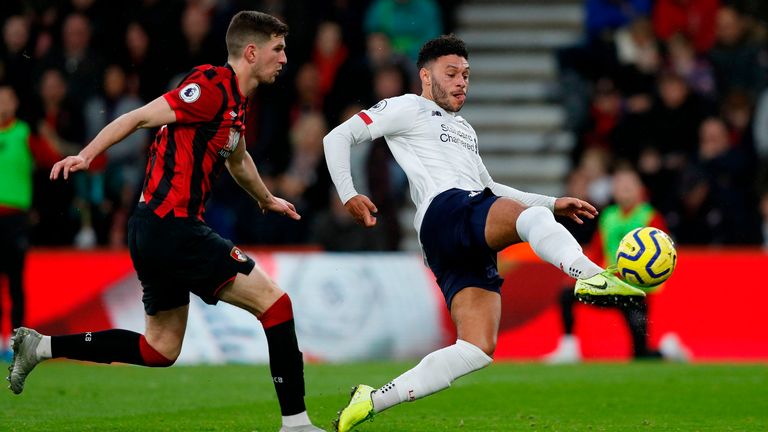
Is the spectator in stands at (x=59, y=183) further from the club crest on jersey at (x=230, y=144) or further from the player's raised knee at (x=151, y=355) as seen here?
the club crest on jersey at (x=230, y=144)

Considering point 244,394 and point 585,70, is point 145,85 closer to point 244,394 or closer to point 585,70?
point 585,70

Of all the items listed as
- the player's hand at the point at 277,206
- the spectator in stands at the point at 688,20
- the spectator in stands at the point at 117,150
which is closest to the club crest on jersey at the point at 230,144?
the player's hand at the point at 277,206

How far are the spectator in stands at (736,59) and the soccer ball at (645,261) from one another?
10267 millimetres

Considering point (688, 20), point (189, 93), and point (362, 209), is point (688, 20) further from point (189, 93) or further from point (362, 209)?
point (189, 93)

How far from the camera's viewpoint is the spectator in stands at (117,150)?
15.9 metres

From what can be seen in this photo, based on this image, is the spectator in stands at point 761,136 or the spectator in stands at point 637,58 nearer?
the spectator in stands at point 761,136

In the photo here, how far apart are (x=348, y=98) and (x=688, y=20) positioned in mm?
4828

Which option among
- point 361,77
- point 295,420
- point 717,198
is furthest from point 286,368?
point 361,77

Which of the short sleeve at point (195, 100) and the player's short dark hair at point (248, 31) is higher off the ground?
the player's short dark hair at point (248, 31)

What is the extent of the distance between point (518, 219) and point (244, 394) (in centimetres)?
390

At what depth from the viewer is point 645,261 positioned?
6.66 m

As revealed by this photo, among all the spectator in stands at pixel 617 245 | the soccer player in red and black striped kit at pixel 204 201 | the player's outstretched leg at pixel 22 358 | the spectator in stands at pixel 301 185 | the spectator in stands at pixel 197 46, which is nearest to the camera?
the soccer player in red and black striped kit at pixel 204 201

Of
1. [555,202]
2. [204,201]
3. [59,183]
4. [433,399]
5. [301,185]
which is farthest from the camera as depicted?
[59,183]

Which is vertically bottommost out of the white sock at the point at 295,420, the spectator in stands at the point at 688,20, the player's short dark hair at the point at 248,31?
the white sock at the point at 295,420
